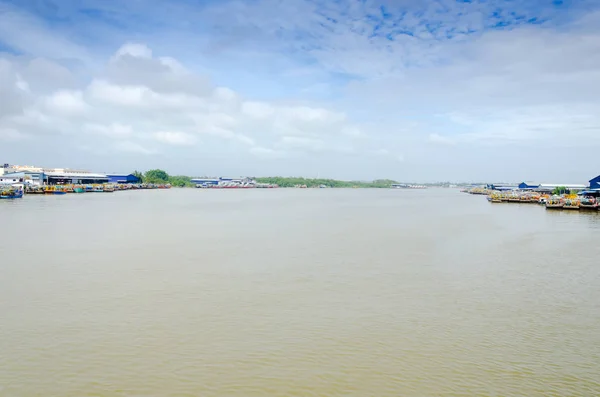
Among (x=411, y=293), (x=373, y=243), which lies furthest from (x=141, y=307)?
(x=373, y=243)

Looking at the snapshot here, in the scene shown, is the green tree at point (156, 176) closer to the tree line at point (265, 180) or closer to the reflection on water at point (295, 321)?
the tree line at point (265, 180)

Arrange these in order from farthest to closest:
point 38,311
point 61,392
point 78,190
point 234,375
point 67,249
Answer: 1. point 78,190
2. point 67,249
3. point 38,311
4. point 234,375
5. point 61,392

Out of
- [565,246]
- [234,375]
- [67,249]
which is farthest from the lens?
[565,246]

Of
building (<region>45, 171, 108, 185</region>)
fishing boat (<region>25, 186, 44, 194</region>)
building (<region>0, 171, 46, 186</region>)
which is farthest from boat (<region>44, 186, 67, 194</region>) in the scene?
building (<region>45, 171, 108, 185</region>)

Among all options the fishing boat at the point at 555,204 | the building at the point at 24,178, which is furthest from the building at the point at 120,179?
the fishing boat at the point at 555,204

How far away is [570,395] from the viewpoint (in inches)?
137

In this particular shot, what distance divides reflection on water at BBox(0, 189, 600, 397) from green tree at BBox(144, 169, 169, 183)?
68.0m

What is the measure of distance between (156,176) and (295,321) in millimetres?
76743

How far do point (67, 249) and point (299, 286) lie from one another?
6.03 metres

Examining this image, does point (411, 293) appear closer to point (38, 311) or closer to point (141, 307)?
point (141, 307)

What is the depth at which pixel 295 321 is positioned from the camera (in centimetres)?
511

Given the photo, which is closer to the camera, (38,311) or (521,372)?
(521,372)

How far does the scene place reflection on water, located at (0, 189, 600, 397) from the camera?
368 centimetres

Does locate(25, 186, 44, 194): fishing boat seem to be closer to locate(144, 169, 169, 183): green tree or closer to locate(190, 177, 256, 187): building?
locate(144, 169, 169, 183): green tree
